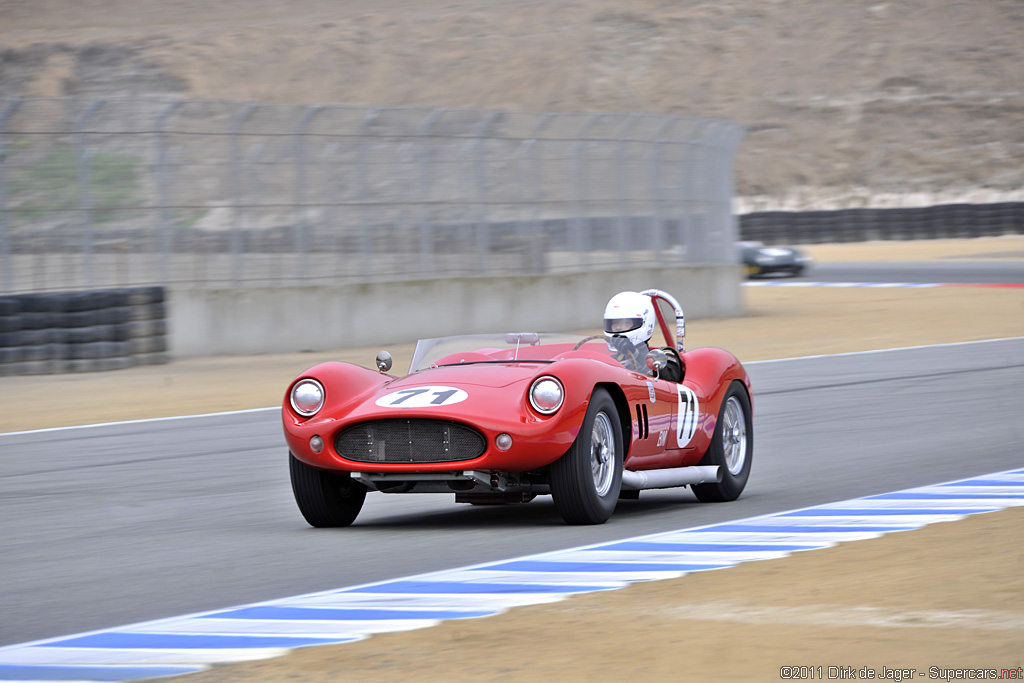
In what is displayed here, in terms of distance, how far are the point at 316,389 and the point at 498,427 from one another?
3.26 feet

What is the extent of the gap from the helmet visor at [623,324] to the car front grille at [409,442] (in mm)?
1730

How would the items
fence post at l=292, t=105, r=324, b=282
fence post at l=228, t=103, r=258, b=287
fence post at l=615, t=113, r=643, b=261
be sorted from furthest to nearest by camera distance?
fence post at l=615, t=113, r=643, b=261 → fence post at l=292, t=105, r=324, b=282 → fence post at l=228, t=103, r=258, b=287

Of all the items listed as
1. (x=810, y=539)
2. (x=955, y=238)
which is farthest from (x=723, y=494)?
(x=955, y=238)

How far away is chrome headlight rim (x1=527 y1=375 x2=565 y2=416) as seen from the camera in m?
7.08

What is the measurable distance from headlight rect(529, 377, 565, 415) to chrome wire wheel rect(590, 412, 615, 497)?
303 mm

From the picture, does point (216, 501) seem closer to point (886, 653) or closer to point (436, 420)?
point (436, 420)

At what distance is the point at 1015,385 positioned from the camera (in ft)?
48.1

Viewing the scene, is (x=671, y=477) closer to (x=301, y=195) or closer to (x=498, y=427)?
(x=498, y=427)

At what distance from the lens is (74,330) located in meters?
18.4

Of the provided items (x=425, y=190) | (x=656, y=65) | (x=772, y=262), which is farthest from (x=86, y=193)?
(x=656, y=65)

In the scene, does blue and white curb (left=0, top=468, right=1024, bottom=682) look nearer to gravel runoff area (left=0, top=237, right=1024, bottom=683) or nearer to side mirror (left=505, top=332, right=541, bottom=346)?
gravel runoff area (left=0, top=237, right=1024, bottom=683)

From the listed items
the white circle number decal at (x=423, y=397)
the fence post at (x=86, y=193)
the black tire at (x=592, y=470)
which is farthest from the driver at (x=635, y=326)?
the fence post at (x=86, y=193)

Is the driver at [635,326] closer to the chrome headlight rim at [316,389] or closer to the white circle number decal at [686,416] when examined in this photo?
the white circle number decal at [686,416]

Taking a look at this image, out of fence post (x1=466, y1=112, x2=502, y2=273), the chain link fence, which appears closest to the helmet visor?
the chain link fence
